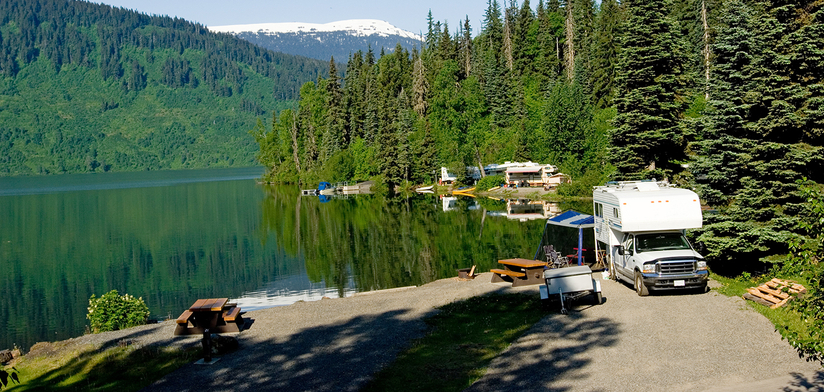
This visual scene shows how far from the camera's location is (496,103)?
9419 centimetres

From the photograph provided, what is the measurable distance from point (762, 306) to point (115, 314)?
60.4 feet

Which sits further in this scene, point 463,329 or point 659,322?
point 463,329

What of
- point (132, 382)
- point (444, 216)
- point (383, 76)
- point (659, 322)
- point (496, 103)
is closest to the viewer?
point (132, 382)

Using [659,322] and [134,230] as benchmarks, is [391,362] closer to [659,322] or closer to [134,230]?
[659,322]

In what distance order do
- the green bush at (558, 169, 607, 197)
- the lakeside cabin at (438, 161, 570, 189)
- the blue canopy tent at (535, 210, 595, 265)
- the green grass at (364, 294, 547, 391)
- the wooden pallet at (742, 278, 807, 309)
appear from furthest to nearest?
the lakeside cabin at (438, 161, 570, 189) → the green bush at (558, 169, 607, 197) → the blue canopy tent at (535, 210, 595, 265) → the wooden pallet at (742, 278, 807, 309) → the green grass at (364, 294, 547, 391)

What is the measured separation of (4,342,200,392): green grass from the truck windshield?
12.4m

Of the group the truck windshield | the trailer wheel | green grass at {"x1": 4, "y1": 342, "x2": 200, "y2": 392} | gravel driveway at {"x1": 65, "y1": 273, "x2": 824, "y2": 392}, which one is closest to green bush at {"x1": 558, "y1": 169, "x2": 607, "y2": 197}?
the trailer wheel

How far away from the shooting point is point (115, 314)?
839 inches

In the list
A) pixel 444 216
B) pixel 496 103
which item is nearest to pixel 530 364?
pixel 444 216

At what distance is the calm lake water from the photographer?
101 feet

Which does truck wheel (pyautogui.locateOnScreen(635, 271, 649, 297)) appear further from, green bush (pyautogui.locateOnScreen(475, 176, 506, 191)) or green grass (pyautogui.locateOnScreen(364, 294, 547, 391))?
green bush (pyautogui.locateOnScreen(475, 176, 506, 191))

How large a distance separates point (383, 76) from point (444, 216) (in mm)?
60573

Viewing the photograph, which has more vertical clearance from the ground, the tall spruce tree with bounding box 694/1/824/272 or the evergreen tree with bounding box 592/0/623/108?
the evergreen tree with bounding box 592/0/623/108

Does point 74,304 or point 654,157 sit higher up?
point 654,157
